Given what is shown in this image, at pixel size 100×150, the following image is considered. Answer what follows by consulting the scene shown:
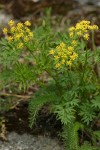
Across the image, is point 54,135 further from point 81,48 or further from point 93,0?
point 93,0

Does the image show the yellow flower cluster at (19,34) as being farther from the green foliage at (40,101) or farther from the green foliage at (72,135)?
the green foliage at (72,135)

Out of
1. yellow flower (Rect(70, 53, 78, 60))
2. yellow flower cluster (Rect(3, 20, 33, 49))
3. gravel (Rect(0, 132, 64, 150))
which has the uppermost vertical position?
yellow flower cluster (Rect(3, 20, 33, 49))

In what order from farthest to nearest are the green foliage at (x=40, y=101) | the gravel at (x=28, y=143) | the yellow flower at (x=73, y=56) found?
the gravel at (x=28, y=143) < the green foliage at (x=40, y=101) < the yellow flower at (x=73, y=56)

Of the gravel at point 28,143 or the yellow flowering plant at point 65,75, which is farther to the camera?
the gravel at point 28,143

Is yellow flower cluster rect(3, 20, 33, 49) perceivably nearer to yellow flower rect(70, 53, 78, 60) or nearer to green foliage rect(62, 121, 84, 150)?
yellow flower rect(70, 53, 78, 60)

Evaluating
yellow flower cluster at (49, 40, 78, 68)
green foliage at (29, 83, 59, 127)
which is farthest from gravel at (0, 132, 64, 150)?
yellow flower cluster at (49, 40, 78, 68)

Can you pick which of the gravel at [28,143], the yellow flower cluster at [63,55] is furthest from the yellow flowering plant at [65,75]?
the gravel at [28,143]

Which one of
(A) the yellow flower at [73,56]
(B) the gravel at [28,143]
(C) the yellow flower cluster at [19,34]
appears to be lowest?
(B) the gravel at [28,143]

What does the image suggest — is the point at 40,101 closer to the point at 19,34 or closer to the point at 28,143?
the point at 28,143
